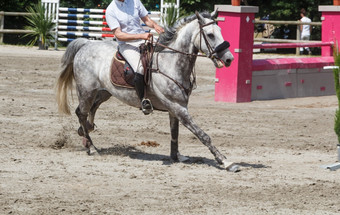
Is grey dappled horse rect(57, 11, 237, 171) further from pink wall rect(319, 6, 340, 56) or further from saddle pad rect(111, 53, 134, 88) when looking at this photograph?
pink wall rect(319, 6, 340, 56)

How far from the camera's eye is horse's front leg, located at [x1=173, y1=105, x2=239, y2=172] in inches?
322

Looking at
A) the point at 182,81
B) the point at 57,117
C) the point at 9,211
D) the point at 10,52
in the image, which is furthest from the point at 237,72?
the point at 10,52

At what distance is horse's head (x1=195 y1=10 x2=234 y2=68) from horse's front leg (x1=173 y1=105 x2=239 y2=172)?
0.69m

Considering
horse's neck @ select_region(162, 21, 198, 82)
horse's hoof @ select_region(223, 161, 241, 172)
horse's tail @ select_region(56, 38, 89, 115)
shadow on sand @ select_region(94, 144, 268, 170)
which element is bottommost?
shadow on sand @ select_region(94, 144, 268, 170)

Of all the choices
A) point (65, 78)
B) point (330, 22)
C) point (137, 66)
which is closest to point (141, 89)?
point (137, 66)

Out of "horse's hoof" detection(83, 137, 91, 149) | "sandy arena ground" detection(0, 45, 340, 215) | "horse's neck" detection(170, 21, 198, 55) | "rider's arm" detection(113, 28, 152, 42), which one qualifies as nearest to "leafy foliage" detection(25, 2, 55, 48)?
"sandy arena ground" detection(0, 45, 340, 215)

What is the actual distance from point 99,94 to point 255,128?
2.90 meters

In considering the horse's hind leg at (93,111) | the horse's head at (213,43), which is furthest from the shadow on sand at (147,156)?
the horse's head at (213,43)

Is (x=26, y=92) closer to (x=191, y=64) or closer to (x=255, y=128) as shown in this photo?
(x=255, y=128)

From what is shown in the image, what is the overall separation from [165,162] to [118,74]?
46.7 inches

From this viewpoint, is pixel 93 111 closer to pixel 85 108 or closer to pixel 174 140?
pixel 85 108

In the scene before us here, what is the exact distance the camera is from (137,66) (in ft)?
28.3

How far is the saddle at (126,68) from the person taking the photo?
856 cm

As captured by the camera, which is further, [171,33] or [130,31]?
[130,31]
